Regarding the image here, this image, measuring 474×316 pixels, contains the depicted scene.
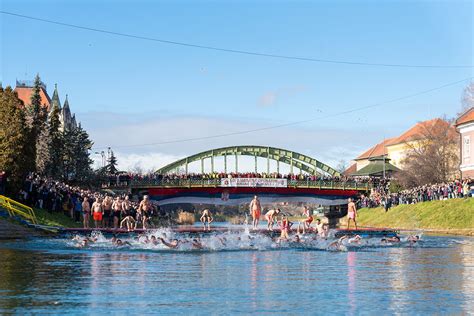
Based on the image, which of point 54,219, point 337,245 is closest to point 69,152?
point 54,219

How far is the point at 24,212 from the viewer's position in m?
50.9

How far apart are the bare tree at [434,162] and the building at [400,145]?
8.24 feet

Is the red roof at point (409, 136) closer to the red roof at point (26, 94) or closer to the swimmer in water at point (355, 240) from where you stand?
the red roof at point (26, 94)

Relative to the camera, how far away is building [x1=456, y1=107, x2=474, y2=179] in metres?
78.4

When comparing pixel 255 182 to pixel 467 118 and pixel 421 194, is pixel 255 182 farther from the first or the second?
pixel 467 118

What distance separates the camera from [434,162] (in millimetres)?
105812

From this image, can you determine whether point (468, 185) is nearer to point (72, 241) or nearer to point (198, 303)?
point (72, 241)

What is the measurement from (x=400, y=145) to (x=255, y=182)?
6398 cm

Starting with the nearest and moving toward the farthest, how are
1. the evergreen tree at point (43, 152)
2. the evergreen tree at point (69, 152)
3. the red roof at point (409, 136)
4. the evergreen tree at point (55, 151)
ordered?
the evergreen tree at point (43, 152) < the evergreen tree at point (55, 151) < the evergreen tree at point (69, 152) < the red roof at point (409, 136)

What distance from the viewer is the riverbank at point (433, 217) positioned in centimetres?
6216

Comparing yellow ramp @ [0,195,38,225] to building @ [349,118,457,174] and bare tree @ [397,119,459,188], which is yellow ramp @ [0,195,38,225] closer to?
bare tree @ [397,119,459,188]

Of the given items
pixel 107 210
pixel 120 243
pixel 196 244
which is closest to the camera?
pixel 196 244

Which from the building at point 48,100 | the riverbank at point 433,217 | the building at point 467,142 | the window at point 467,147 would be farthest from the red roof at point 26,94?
the window at point 467,147

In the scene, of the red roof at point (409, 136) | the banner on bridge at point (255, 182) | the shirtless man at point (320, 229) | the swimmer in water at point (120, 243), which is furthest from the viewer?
the red roof at point (409, 136)
